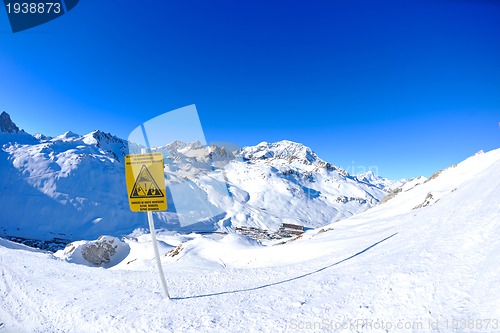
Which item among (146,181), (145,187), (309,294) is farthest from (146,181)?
(309,294)

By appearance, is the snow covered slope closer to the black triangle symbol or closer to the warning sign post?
the warning sign post

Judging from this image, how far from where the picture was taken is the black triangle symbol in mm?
5527

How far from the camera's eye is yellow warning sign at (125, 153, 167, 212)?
5.47 meters

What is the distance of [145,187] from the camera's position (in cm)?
560

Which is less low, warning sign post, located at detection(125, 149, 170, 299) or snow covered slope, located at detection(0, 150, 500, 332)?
warning sign post, located at detection(125, 149, 170, 299)

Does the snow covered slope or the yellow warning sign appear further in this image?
the yellow warning sign

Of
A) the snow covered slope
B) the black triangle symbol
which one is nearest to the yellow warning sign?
the black triangle symbol

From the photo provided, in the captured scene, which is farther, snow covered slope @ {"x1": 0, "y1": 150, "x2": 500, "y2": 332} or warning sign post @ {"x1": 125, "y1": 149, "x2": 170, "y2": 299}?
warning sign post @ {"x1": 125, "y1": 149, "x2": 170, "y2": 299}

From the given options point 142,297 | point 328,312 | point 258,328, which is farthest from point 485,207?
A: point 142,297

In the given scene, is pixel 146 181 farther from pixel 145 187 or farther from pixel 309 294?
pixel 309 294

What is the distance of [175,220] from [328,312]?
164 metres

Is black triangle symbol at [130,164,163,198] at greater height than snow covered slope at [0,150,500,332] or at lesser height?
greater

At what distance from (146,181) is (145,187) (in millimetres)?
136

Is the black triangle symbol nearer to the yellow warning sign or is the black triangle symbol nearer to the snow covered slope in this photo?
the yellow warning sign
